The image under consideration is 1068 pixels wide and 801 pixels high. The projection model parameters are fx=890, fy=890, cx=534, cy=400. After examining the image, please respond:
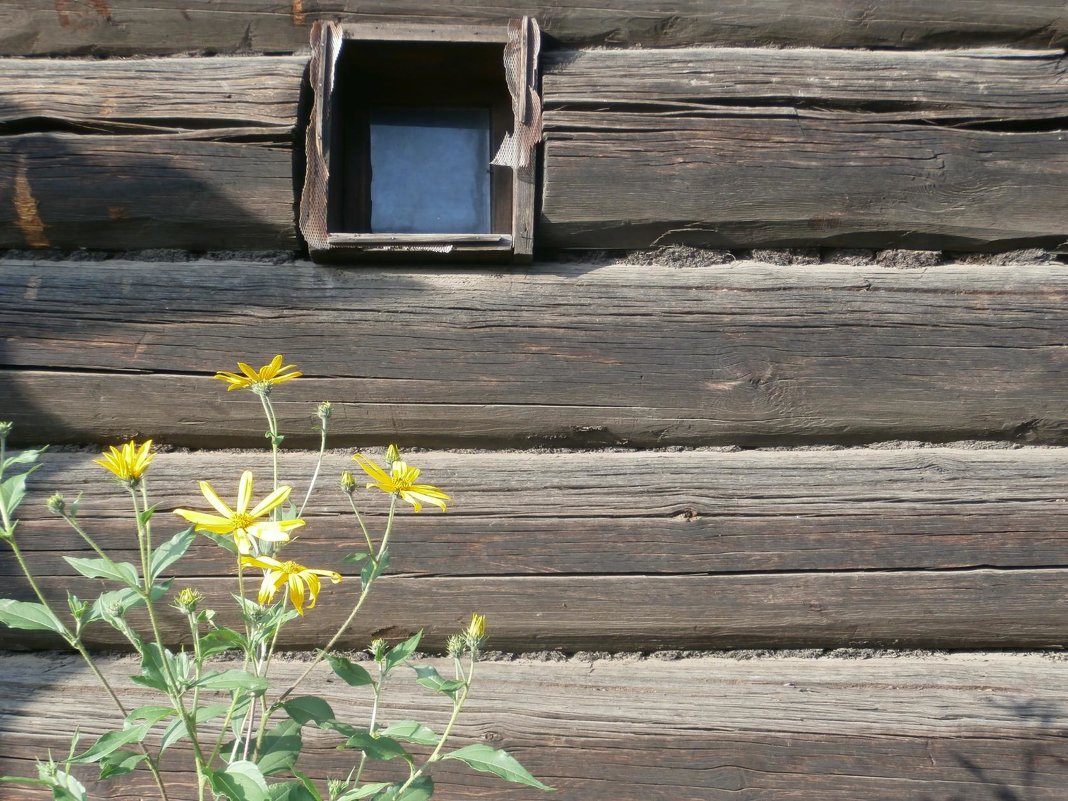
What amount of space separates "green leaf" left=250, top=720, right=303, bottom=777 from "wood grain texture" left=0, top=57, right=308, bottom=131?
104 centimetres

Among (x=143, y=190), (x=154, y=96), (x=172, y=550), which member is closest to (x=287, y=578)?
(x=172, y=550)

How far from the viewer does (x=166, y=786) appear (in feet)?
4.71

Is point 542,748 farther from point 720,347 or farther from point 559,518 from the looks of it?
point 720,347

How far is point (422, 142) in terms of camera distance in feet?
6.10

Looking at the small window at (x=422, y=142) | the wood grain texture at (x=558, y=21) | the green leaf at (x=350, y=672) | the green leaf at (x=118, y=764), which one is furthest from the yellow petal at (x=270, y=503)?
the wood grain texture at (x=558, y=21)

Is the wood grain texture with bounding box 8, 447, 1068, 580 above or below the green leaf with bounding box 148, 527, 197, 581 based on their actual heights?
below

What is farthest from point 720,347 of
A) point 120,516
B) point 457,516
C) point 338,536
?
point 120,516

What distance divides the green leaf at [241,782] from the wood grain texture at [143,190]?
0.96 meters

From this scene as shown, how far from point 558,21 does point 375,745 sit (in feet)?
4.33

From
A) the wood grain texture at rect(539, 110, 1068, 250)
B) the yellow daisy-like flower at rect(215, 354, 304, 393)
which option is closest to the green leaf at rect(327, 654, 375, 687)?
the yellow daisy-like flower at rect(215, 354, 304, 393)

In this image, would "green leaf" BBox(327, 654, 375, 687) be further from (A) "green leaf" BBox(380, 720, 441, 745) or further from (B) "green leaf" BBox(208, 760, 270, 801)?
(B) "green leaf" BBox(208, 760, 270, 801)

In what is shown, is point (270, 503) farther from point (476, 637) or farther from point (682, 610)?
point (682, 610)

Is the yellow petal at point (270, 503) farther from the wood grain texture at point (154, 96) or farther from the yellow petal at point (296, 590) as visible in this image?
the wood grain texture at point (154, 96)

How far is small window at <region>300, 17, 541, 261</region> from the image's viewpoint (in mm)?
1586
